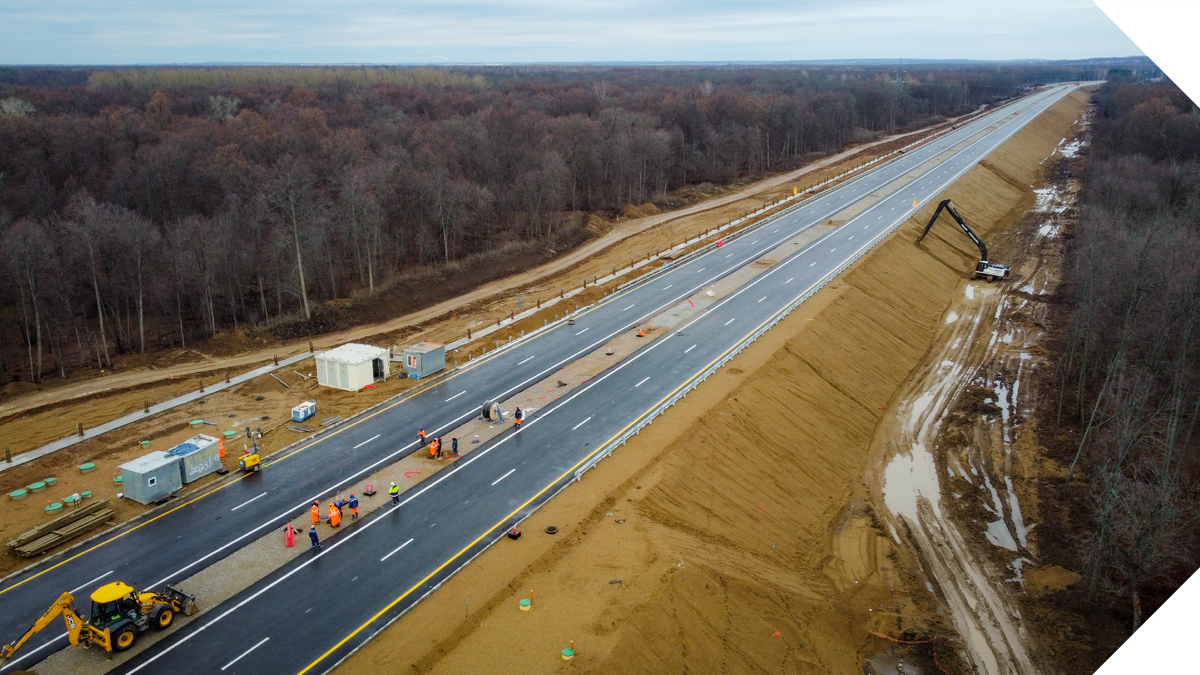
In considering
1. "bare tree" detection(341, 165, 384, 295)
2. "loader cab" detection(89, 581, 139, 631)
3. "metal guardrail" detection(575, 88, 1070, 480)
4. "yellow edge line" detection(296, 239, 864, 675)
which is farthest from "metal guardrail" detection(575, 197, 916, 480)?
"bare tree" detection(341, 165, 384, 295)

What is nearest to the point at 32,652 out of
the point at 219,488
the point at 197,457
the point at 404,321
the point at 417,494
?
the point at 219,488

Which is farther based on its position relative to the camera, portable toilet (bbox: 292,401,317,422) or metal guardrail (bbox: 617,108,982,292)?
metal guardrail (bbox: 617,108,982,292)

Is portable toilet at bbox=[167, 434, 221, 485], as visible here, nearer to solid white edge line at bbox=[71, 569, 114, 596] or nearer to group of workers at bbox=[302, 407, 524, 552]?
group of workers at bbox=[302, 407, 524, 552]

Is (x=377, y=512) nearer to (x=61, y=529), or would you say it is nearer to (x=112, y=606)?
(x=112, y=606)

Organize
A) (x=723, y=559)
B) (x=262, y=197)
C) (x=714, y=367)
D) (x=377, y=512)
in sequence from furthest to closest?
1. (x=262, y=197)
2. (x=714, y=367)
3. (x=377, y=512)
4. (x=723, y=559)

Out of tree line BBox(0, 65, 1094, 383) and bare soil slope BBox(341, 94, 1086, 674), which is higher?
tree line BBox(0, 65, 1094, 383)

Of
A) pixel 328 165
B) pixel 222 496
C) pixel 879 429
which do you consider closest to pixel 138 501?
pixel 222 496

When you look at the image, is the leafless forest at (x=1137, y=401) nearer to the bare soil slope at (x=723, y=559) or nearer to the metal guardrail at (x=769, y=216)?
the bare soil slope at (x=723, y=559)
